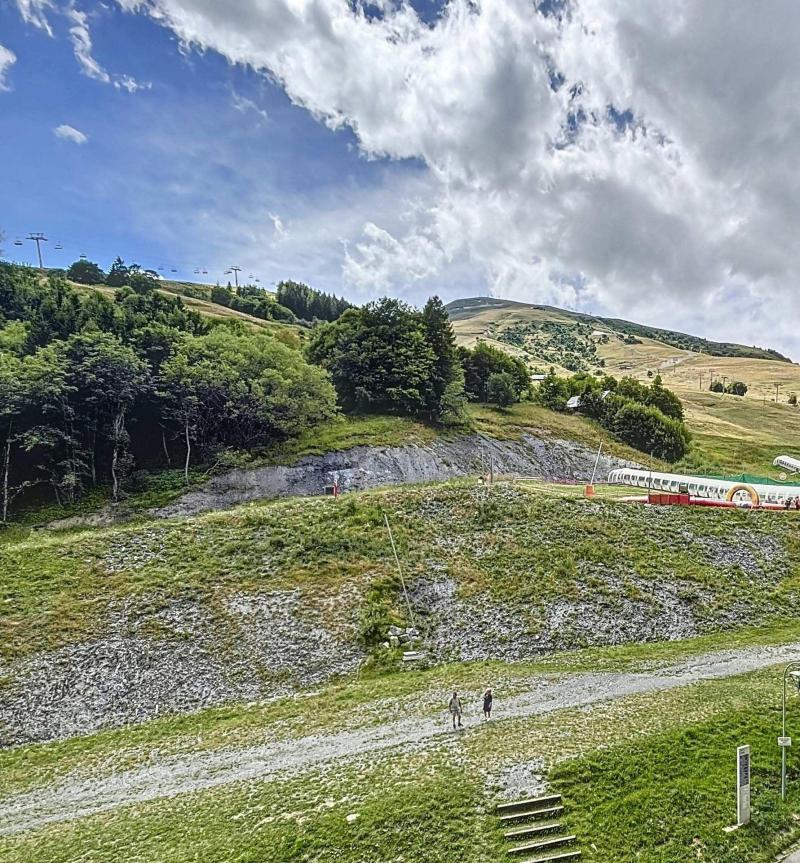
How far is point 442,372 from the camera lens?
70500 millimetres

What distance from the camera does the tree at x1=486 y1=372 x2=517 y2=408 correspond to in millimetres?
79938

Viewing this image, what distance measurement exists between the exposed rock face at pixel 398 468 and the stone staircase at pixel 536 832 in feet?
116

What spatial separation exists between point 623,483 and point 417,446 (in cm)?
2375

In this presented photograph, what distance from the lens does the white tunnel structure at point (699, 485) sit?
4588 centimetres

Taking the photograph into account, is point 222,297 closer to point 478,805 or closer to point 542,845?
point 478,805

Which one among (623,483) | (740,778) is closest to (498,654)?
(740,778)

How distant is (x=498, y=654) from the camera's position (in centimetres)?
2781

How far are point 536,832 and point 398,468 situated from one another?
41290mm

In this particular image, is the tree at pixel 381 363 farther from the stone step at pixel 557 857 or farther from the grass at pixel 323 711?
the stone step at pixel 557 857

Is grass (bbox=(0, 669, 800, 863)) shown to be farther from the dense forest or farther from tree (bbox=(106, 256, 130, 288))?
tree (bbox=(106, 256, 130, 288))

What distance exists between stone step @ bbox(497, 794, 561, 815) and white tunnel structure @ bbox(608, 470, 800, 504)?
38.7 metres

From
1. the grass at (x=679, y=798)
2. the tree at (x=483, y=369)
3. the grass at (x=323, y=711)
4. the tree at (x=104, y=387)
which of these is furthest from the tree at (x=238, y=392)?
the grass at (x=679, y=798)

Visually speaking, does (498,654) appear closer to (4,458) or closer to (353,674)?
(353,674)

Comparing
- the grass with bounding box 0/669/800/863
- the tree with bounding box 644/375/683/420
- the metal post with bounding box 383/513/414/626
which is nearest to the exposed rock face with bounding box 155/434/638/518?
the metal post with bounding box 383/513/414/626
